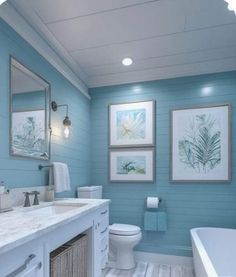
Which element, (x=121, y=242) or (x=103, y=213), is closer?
(x=103, y=213)

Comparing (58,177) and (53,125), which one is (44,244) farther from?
(53,125)

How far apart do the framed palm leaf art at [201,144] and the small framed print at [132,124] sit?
1.01 ft

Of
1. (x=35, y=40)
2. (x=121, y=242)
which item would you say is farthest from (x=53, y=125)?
(x=121, y=242)

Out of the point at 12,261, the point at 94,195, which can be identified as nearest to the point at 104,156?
the point at 94,195

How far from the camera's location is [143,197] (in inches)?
124

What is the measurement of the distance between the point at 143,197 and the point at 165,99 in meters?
1.37

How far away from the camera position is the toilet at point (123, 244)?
2.71m

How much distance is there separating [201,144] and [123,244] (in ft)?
5.16

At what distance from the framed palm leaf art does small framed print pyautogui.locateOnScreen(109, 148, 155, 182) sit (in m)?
0.30

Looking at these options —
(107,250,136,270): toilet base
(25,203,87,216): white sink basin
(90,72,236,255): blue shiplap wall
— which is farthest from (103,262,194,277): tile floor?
(25,203,87,216): white sink basin

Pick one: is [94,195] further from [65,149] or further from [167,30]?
[167,30]

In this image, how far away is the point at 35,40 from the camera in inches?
85.5

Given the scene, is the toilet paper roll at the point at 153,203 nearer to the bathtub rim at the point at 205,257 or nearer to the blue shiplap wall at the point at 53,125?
the bathtub rim at the point at 205,257

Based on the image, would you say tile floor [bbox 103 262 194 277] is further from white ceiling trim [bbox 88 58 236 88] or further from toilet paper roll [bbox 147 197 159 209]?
white ceiling trim [bbox 88 58 236 88]
